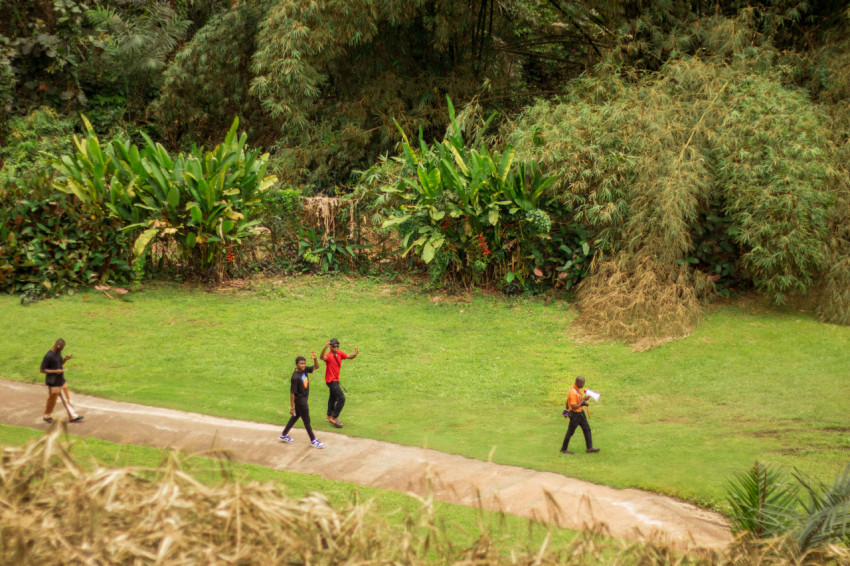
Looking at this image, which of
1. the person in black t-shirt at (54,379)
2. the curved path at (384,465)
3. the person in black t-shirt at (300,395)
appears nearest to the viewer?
the curved path at (384,465)

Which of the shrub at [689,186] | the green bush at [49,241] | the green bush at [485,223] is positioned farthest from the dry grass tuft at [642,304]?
the green bush at [49,241]

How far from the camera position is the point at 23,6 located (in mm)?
23250

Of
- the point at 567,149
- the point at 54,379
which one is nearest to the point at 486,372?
the point at 567,149

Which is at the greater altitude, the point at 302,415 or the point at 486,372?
the point at 302,415

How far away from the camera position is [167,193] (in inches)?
585

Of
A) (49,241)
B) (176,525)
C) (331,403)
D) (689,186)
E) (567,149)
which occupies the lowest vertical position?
(331,403)

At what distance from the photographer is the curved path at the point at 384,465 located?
7574 mm

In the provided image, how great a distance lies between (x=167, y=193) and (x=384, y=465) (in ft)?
28.9

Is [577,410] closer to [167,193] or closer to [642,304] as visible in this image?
[642,304]

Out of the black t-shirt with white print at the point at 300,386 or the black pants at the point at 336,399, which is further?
the black pants at the point at 336,399

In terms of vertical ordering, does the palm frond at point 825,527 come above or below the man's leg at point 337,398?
above

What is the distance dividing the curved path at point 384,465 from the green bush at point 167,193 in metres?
5.27

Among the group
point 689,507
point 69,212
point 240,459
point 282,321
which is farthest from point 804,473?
point 69,212

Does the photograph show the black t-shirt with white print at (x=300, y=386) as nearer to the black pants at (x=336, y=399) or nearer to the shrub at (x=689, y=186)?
the black pants at (x=336, y=399)
